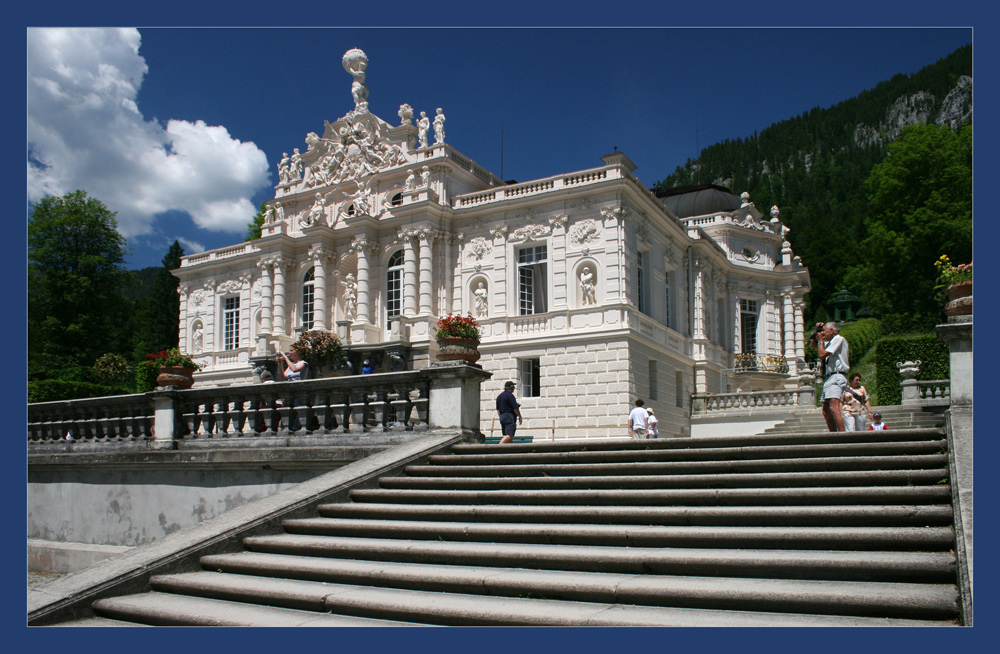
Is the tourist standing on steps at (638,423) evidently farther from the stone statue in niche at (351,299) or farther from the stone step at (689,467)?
the stone statue in niche at (351,299)

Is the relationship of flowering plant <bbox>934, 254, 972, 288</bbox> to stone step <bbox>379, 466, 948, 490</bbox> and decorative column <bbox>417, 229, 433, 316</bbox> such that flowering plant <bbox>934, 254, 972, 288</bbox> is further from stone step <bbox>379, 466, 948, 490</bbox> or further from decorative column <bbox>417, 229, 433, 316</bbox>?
decorative column <bbox>417, 229, 433, 316</bbox>

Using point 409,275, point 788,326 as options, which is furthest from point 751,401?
point 788,326

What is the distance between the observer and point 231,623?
6000 mm

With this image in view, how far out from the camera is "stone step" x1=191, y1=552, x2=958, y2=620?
17.0 ft

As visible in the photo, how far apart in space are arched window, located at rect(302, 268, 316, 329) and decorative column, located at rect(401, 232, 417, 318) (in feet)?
17.4

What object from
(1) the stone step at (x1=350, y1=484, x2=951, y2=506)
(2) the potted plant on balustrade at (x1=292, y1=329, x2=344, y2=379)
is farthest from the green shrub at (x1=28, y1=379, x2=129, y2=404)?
(1) the stone step at (x1=350, y1=484, x2=951, y2=506)

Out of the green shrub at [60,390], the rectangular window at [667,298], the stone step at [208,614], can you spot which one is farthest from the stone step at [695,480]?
the green shrub at [60,390]

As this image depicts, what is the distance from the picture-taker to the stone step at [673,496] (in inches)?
274

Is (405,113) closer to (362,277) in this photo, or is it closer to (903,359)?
(362,277)

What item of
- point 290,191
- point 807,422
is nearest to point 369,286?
point 290,191

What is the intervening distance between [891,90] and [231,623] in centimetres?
1256

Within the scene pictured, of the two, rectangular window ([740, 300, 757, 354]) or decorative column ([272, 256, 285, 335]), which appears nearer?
decorative column ([272, 256, 285, 335])

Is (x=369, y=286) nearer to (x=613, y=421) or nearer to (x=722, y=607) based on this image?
(x=613, y=421)

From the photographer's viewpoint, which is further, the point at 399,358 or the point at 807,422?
the point at 399,358
